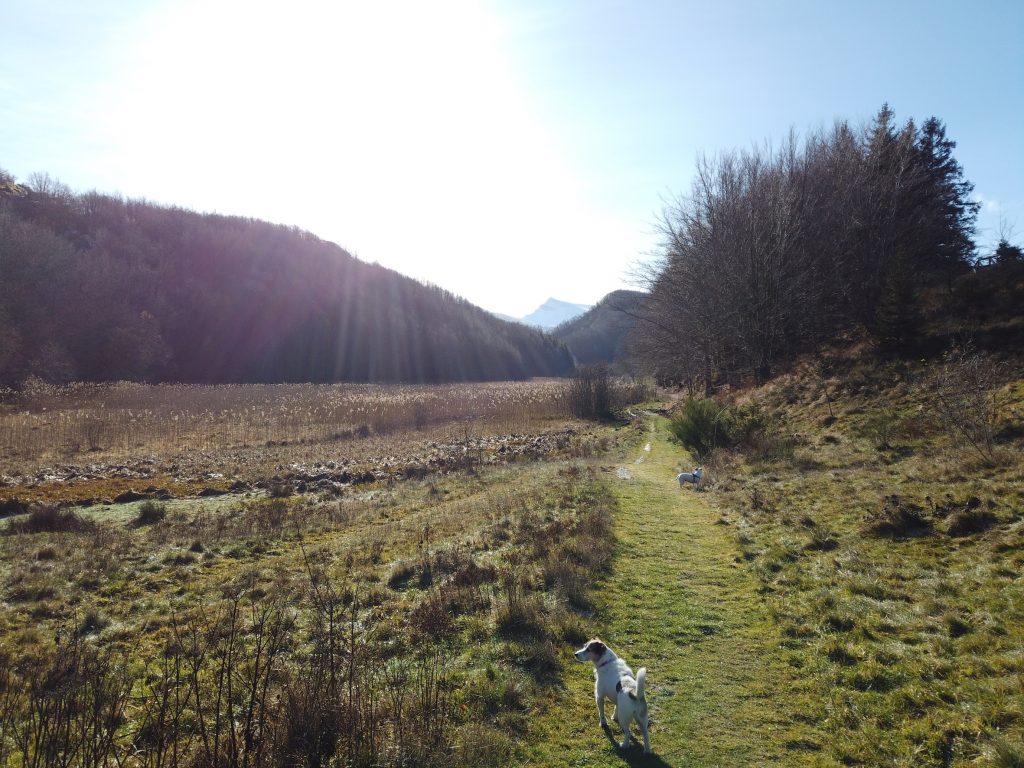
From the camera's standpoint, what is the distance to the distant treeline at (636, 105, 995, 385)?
97.5ft

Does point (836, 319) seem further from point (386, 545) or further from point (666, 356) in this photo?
point (386, 545)

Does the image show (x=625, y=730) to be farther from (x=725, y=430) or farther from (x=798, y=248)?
(x=798, y=248)

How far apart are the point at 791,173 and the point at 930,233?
9.67 meters

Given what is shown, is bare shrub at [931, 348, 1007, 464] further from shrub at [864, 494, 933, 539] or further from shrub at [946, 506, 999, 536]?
shrub at [946, 506, 999, 536]

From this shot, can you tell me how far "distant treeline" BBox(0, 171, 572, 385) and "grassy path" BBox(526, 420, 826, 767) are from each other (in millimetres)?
64962

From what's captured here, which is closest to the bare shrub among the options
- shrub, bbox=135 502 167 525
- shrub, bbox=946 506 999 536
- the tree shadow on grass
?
shrub, bbox=946 506 999 536

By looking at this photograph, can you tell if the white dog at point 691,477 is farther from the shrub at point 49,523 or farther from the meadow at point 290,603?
the shrub at point 49,523

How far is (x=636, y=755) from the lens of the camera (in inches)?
177

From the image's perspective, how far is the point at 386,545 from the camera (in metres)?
10.7

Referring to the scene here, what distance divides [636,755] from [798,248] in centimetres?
3334

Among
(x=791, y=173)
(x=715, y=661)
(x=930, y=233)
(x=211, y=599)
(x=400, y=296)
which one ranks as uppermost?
(x=400, y=296)

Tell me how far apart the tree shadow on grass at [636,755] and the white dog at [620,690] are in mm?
44

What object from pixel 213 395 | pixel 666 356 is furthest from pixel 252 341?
pixel 666 356

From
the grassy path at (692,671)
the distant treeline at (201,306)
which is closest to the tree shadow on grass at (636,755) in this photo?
the grassy path at (692,671)
